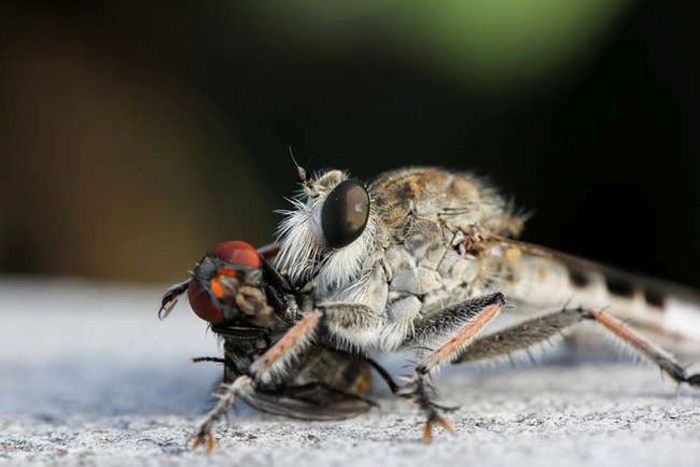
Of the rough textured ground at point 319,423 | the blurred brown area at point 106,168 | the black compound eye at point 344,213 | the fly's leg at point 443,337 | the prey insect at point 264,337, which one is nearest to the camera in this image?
the rough textured ground at point 319,423

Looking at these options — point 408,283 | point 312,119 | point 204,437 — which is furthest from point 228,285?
point 312,119

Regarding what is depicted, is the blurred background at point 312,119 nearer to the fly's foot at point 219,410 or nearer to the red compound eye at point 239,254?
the red compound eye at point 239,254

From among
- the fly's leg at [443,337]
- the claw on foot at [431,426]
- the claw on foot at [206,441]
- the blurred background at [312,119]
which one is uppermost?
the blurred background at [312,119]

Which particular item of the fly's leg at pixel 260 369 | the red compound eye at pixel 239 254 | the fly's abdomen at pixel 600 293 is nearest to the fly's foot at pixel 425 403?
the fly's leg at pixel 260 369

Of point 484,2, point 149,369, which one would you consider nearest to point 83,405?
point 149,369

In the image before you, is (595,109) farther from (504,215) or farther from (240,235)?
(504,215)

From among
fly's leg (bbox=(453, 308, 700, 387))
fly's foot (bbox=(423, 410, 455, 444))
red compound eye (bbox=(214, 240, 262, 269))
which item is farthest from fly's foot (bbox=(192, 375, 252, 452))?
fly's leg (bbox=(453, 308, 700, 387))

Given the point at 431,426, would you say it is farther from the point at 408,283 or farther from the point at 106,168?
the point at 106,168
